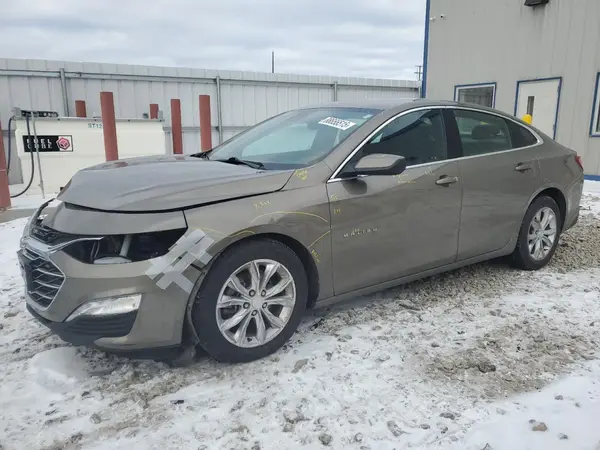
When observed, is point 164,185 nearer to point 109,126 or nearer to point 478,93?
point 109,126

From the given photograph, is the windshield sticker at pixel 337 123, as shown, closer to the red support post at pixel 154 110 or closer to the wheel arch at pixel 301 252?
the wheel arch at pixel 301 252

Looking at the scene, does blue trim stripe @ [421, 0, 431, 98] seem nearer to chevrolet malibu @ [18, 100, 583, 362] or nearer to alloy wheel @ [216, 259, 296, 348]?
chevrolet malibu @ [18, 100, 583, 362]

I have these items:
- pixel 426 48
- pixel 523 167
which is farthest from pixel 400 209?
pixel 426 48

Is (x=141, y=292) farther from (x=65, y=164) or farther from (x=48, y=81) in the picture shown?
(x=48, y=81)

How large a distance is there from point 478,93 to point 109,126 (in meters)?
8.36

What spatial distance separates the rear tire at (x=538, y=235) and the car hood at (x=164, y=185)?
8.22 feet

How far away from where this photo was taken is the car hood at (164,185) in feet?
8.66

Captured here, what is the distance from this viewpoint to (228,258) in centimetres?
272

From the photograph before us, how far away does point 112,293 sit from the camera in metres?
2.50

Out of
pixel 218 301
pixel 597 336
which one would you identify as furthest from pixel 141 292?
pixel 597 336

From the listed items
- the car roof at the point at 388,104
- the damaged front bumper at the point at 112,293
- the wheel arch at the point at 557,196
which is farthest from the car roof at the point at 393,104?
the damaged front bumper at the point at 112,293

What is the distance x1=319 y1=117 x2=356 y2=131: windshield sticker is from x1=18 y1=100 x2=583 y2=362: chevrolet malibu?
12 mm

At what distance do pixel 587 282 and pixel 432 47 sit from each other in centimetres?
976

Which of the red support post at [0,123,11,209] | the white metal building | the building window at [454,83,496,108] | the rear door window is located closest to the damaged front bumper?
the rear door window
